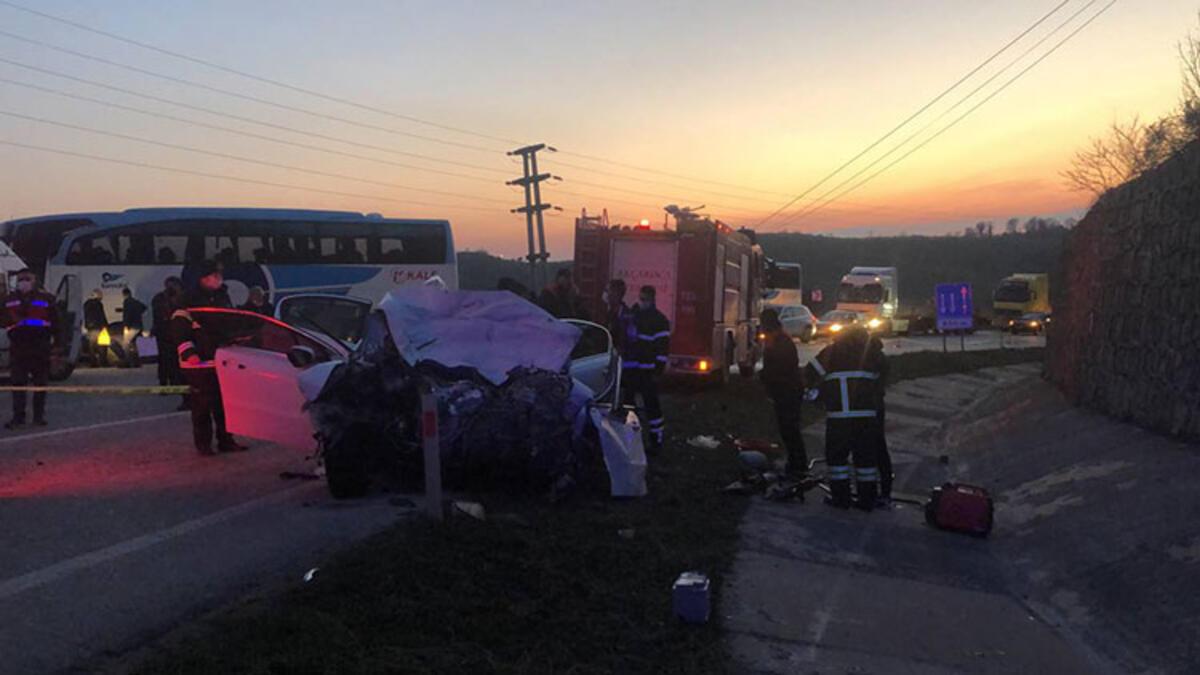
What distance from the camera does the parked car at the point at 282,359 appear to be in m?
8.27

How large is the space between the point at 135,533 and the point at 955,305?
2314cm

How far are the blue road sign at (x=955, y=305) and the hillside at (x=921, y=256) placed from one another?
3584 inches

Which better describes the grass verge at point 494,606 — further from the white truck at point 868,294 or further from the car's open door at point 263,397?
the white truck at point 868,294

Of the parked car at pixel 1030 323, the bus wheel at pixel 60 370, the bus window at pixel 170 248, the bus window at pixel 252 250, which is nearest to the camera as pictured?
the bus wheel at pixel 60 370

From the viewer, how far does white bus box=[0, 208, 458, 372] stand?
1049 inches

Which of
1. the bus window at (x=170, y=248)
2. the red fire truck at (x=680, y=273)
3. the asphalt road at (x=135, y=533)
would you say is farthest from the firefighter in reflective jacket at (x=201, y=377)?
the bus window at (x=170, y=248)

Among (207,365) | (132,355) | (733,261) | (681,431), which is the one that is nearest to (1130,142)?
(733,261)

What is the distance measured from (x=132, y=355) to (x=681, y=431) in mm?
16216

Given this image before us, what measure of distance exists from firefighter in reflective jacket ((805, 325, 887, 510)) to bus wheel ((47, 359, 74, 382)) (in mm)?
14345

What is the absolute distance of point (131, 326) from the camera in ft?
76.4

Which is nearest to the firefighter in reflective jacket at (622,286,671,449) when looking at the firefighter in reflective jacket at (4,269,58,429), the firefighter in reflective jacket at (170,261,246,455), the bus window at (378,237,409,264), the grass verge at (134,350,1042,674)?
the grass verge at (134,350,1042,674)

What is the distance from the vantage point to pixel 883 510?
922 cm

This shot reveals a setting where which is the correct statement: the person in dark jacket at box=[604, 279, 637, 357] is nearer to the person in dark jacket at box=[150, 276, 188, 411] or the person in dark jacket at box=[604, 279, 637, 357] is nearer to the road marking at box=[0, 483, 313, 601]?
the road marking at box=[0, 483, 313, 601]

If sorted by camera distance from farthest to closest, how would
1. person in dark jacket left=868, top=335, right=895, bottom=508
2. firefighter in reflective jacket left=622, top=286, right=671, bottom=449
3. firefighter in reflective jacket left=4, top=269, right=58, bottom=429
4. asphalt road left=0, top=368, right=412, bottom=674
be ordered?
firefighter in reflective jacket left=4, top=269, right=58, bottom=429
firefighter in reflective jacket left=622, top=286, right=671, bottom=449
person in dark jacket left=868, top=335, right=895, bottom=508
asphalt road left=0, top=368, right=412, bottom=674
